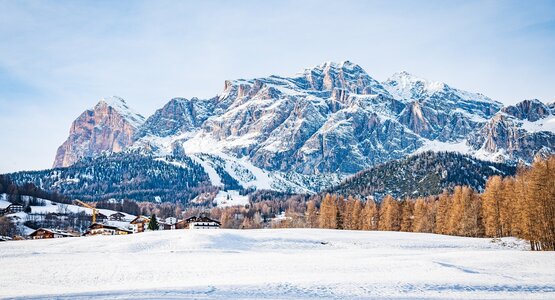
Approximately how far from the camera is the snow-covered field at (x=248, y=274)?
34.0 m

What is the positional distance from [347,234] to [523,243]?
3041 centimetres

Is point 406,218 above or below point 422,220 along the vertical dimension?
above

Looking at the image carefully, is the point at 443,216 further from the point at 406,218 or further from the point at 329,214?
the point at 329,214

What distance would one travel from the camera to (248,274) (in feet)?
144

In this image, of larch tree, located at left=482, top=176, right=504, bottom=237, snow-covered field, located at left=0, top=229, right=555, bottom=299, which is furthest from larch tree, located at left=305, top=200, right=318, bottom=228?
snow-covered field, located at left=0, top=229, right=555, bottom=299

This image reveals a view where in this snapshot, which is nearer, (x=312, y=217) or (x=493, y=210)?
(x=493, y=210)

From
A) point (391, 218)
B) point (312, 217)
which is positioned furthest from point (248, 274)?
point (312, 217)

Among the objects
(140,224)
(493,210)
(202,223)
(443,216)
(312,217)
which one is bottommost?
(140,224)

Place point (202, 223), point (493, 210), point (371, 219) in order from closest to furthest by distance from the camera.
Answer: point (493, 210)
point (371, 219)
point (202, 223)

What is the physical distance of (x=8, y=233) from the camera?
156125 millimetres

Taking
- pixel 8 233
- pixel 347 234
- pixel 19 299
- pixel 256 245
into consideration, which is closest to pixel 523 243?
pixel 347 234

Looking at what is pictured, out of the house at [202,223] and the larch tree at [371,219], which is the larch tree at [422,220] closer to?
the larch tree at [371,219]

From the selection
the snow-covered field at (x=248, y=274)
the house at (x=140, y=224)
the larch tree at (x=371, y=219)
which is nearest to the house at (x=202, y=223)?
the house at (x=140, y=224)

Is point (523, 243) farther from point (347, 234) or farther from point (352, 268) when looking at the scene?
point (352, 268)
